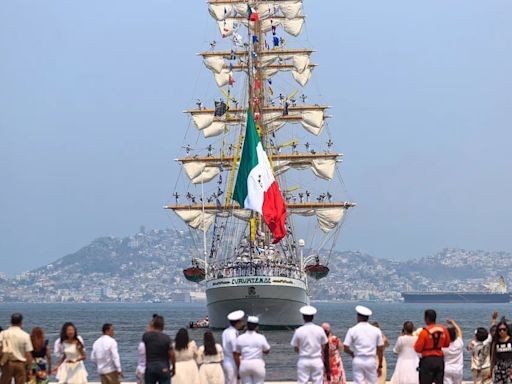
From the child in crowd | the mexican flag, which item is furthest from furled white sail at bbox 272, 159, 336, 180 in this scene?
the child in crowd

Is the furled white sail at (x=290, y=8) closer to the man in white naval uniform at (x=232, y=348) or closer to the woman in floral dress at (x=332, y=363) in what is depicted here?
the woman in floral dress at (x=332, y=363)

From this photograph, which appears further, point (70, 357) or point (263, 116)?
point (263, 116)

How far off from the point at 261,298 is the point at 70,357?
153 ft

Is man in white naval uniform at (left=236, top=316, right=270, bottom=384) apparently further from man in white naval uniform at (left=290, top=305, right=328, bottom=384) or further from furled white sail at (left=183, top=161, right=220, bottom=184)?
furled white sail at (left=183, top=161, right=220, bottom=184)

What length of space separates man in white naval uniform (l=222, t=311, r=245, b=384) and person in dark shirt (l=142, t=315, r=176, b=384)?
111cm

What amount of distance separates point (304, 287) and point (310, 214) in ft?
31.1

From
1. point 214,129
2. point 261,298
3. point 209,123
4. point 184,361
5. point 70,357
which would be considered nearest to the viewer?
point 184,361

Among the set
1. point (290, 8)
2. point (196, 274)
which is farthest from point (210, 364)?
point (290, 8)

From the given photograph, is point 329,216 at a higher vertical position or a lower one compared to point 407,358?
higher

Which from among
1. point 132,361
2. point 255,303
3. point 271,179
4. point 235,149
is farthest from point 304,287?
point 271,179

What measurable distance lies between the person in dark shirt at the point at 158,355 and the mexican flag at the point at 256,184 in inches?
759

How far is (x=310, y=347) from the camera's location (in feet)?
59.7

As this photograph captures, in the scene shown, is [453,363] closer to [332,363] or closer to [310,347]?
[332,363]

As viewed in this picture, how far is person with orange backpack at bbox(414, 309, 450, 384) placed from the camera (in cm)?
1802
